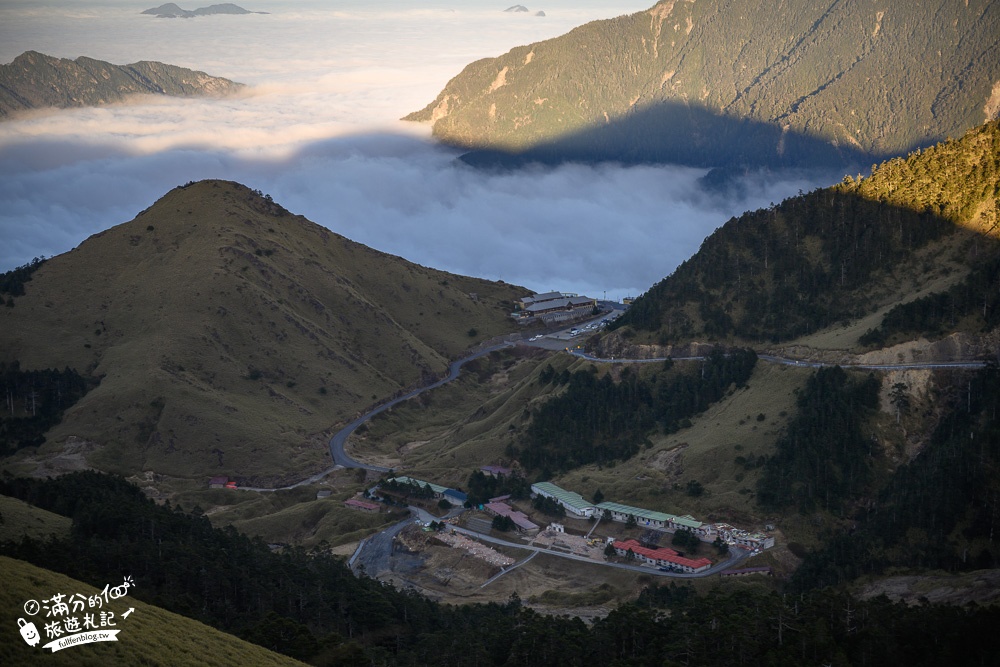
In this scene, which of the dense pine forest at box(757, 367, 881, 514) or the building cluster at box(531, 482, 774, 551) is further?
the dense pine forest at box(757, 367, 881, 514)

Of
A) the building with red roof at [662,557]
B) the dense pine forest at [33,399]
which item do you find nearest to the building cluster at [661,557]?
the building with red roof at [662,557]

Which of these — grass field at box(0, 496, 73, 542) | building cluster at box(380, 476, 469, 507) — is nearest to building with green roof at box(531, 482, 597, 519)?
building cluster at box(380, 476, 469, 507)

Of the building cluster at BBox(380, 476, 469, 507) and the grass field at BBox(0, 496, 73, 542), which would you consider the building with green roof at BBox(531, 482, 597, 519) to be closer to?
the building cluster at BBox(380, 476, 469, 507)

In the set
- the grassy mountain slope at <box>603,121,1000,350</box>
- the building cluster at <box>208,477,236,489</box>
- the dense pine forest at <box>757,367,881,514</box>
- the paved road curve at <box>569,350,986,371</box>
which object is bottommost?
the building cluster at <box>208,477,236,489</box>

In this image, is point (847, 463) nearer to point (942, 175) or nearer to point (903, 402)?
point (903, 402)

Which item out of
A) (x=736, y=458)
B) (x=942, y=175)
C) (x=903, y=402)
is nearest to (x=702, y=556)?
(x=736, y=458)

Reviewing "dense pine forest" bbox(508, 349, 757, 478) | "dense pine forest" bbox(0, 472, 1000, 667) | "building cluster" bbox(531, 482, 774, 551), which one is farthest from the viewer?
"dense pine forest" bbox(508, 349, 757, 478)

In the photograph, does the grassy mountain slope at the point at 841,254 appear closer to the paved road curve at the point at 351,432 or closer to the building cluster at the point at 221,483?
the paved road curve at the point at 351,432
